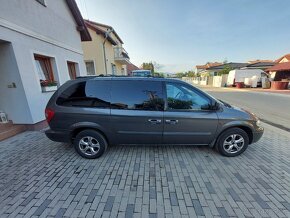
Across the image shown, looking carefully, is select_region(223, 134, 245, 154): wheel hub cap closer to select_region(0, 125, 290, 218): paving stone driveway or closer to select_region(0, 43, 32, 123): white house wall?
select_region(0, 125, 290, 218): paving stone driveway

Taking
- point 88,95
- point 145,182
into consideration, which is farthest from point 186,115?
point 88,95

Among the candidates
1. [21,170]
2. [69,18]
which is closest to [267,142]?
[21,170]

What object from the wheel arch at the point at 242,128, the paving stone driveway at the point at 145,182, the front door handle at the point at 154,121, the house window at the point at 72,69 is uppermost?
the house window at the point at 72,69

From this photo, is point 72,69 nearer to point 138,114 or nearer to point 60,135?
point 60,135

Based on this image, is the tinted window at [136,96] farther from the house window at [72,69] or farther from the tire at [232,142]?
the house window at [72,69]

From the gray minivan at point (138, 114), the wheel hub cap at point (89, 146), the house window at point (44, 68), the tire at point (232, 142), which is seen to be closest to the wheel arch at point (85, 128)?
the gray minivan at point (138, 114)

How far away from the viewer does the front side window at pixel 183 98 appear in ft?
12.2

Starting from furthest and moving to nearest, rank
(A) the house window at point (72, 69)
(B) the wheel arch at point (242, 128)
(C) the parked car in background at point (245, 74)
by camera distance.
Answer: (C) the parked car in background at point (245, 74) < (A) the house window at point (72, 69) < (B) the wheel arch at point (242, 128)

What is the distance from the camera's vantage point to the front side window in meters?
3.72

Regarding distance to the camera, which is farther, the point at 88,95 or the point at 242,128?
the point at 242,128

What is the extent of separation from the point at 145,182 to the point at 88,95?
210cm

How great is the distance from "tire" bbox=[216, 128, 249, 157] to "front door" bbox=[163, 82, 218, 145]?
289 mm

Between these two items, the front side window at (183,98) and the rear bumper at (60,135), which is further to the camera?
the rear bumper at (60,135)

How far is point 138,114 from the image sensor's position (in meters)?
3.65
